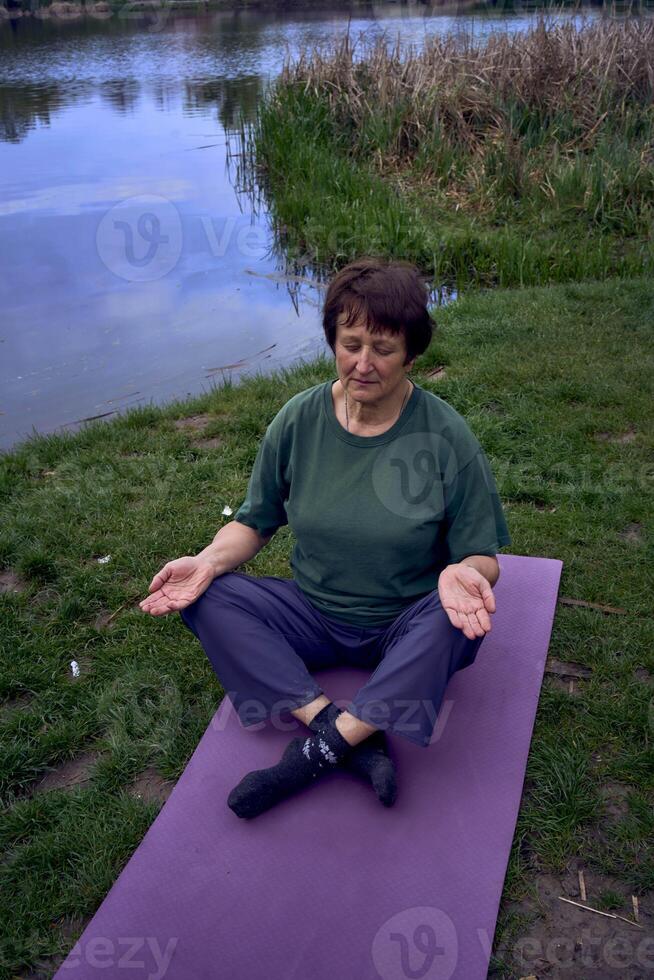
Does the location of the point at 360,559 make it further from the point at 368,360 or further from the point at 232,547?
the point at 368,360

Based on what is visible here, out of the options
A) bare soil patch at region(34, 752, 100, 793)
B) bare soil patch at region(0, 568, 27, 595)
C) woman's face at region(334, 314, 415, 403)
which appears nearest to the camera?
woman's face at region(334, 314, 415, 403)

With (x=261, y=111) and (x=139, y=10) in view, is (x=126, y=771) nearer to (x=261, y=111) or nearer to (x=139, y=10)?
(x=261, y=111)

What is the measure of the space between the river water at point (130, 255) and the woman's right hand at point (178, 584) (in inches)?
114

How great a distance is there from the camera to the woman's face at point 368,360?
7.17ft

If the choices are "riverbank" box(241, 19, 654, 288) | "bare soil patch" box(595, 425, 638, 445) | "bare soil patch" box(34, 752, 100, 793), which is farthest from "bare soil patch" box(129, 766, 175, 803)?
"riverbank" box(241, 19, 654, 288)

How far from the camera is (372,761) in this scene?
2195 millimetres

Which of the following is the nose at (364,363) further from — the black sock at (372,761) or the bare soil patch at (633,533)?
the bare soil patch at (633,533)

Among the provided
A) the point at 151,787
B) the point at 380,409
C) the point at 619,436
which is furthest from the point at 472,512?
the point at 619,436

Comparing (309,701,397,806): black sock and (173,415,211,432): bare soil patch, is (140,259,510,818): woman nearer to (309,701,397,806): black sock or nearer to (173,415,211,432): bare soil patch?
(309,701,397,806): black sock

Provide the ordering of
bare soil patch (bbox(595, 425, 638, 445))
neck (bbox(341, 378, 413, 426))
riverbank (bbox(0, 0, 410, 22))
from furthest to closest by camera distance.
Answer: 1. riverbank (bbox(0, 0, 410, 22))
2. bare soil patch (bbox(595, 425, 638, 445))
3. neck (bbox(341, 378, 413, 426))

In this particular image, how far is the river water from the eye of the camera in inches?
221

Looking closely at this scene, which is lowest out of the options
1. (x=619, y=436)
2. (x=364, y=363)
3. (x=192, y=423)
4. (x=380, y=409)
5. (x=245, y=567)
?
(x=192, y=423)

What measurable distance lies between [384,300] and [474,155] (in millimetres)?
6791

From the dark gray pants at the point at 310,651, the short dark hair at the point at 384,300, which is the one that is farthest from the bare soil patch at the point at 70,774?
the short dark hair at the point at 384,300
